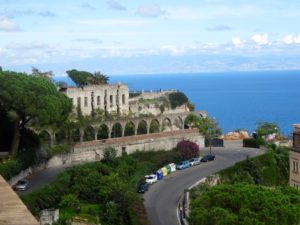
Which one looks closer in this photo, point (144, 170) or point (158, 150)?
point (144, 170)

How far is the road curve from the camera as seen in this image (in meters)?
36.4

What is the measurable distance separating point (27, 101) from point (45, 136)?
10.0 m

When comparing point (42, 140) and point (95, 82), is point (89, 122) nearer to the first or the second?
point (42, 140)

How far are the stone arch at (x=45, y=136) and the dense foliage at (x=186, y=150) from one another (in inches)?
454

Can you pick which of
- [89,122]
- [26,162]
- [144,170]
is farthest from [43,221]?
[89,122]

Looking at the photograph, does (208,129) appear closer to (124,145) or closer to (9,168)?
(124,145)

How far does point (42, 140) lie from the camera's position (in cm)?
4797

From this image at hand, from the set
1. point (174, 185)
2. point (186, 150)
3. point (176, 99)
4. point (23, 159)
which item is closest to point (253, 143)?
point (186, 150)

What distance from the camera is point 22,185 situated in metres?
37.3

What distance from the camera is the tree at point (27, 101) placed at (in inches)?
1547

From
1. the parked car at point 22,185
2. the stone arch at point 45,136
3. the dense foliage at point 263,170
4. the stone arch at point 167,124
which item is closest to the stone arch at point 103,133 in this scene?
the stone arch at point 45,136

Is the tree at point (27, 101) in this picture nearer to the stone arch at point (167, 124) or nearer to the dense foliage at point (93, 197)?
the dense foliage at point (93, 197)

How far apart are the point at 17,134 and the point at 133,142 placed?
43.2 ft

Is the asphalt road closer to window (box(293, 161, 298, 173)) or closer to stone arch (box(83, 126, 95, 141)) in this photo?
stone arch (box(83, 126, 95, 141))
